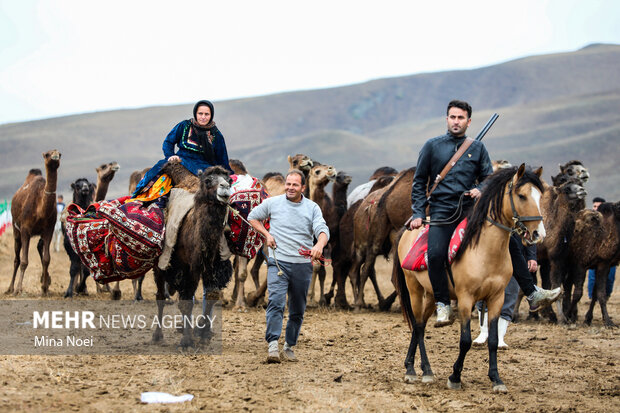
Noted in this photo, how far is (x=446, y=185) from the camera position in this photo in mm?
7695

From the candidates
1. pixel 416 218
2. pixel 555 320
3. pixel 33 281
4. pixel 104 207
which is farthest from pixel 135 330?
pixel 33 281

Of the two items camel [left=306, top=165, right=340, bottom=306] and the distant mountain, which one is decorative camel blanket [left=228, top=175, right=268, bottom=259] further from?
the distant mountain

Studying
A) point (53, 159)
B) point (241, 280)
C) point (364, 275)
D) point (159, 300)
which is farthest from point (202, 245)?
point (53, 159)

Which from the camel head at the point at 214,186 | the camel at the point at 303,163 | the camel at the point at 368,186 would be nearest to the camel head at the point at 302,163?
the camel at the point at 303,163

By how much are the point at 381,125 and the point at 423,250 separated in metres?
130

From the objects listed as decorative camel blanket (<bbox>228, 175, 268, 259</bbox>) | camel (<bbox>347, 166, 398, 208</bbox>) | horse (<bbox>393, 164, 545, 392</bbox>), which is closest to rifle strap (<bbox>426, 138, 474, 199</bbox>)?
horse (<bbox>393, 164, 545, 392</bbox>)

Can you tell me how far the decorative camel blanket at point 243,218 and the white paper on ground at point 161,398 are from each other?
310cm

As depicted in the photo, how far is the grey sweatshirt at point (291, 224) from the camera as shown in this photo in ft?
27.3

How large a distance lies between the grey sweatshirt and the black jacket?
1.17m

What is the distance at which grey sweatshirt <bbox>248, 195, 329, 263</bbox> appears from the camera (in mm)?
8312

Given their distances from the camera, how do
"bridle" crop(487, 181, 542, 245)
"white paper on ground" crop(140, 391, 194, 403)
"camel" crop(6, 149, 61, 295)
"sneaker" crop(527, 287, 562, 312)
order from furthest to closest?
"camel" crop(6, 149, 61, 295) → "sneaker" crop(527, 287, 562, 312) → "bridle" crop(487, 181, 542, 245) → "white paper on ground" crop(140, 391, 194, 403)

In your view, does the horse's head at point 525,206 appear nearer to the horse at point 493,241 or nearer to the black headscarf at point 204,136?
the horse at point 493,241

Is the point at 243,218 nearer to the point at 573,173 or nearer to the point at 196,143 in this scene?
the point at 196,143

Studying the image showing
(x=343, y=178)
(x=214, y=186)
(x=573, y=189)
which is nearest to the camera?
(x=214, y=186)
